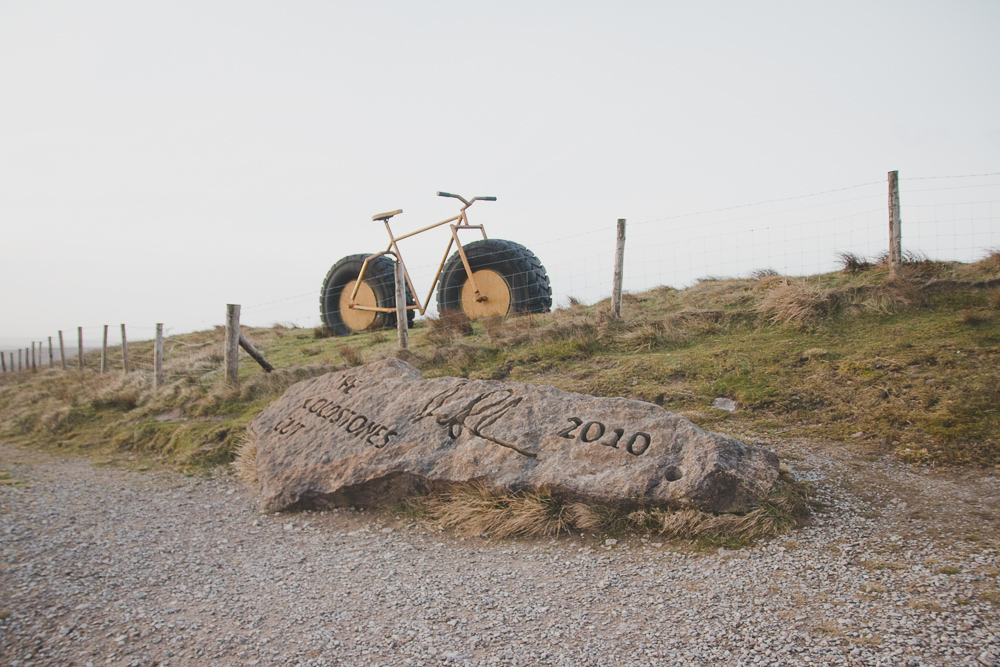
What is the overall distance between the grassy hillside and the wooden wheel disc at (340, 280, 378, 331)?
223 cm

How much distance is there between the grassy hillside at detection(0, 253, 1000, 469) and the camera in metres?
6.26

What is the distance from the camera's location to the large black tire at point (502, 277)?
11.6m

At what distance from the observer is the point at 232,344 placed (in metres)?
10.4

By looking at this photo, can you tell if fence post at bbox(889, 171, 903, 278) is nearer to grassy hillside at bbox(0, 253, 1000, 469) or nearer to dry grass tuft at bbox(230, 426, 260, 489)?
grassy hillside at bbox(0, 253, 1000, 469)

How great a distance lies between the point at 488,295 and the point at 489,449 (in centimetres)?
655

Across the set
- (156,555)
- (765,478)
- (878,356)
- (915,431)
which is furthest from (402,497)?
(878,356)

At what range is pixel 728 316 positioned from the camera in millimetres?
9141

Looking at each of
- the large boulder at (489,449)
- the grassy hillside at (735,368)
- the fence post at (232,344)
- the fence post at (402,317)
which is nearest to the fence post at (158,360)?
the grassy hillside at (735,368)

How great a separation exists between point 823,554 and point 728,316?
528 centimetres

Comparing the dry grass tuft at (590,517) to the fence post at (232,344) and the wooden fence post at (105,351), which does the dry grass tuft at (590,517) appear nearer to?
the fence post at (232,344)

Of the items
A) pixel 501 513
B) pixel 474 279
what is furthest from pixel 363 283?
pixel 501 513

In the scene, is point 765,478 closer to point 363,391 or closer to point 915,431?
point 915,431
